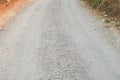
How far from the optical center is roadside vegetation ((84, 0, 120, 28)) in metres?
14.7

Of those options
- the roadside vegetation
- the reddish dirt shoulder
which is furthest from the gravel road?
the roadside vegetation

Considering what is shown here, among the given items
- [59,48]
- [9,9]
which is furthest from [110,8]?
[59,48]

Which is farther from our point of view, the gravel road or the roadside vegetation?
the roadside vegetation

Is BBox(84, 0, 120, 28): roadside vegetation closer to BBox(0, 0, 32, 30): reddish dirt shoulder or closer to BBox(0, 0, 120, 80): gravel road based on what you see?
BBox(0, 0, 120, 80): gravel road

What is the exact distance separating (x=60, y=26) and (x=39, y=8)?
17.3ft

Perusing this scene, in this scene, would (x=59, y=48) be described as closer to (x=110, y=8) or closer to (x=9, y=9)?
(x=110, y=8)

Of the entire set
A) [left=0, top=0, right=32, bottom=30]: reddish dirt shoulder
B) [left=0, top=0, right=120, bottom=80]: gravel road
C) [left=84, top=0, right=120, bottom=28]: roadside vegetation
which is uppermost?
[left=0, top=0, right=120, bottom=80]: gravel road

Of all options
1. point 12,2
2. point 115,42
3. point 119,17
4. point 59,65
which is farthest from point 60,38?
point 12,2

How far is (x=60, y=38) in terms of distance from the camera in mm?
11352

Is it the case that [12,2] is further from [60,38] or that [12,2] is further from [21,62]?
[21,62]

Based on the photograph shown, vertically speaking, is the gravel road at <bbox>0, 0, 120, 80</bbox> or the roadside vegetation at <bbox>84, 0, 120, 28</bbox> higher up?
the gravel road at <bbox>0, 0, 120, 80</bbox>

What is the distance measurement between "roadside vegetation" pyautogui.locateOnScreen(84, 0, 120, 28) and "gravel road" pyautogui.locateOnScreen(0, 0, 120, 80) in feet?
2.52

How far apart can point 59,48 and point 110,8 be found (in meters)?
6.73

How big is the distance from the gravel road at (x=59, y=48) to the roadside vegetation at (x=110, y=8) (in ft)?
2.52
